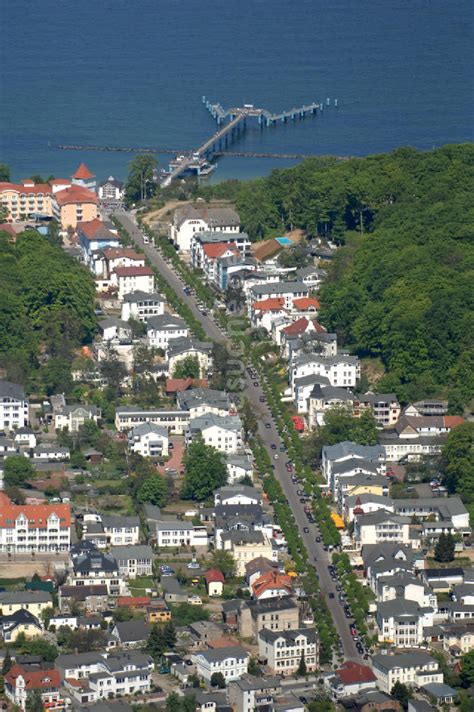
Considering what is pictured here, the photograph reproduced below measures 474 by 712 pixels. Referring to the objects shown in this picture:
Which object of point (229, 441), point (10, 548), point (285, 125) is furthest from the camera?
point (285, 125)

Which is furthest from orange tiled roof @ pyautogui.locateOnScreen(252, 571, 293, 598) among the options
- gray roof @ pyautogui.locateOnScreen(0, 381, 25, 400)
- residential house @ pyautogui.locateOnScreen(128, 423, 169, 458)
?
gray roof @ pyautogui.locateOnScreen(0, 381, 25, 400)

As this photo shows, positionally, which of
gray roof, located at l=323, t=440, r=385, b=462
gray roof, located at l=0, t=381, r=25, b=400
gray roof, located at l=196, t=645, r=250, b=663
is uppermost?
gray roof, located at l=0, t=381, r=25, b=400

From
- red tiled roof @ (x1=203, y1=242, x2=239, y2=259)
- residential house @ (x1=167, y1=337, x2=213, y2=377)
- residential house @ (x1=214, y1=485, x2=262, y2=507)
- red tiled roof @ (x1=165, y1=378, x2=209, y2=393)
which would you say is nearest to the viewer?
residential house @ (x1=214, y1=485, x2=262, y2=507)

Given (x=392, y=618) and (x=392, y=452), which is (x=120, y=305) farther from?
(x=392, y=618)

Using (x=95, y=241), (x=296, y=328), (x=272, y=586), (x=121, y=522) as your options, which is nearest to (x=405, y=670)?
(x=272, y=586)

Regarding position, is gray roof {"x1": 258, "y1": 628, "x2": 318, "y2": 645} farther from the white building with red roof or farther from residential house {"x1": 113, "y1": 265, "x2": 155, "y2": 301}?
the white building with red roof

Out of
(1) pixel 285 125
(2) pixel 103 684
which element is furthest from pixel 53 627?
(1) pixel 285 125
